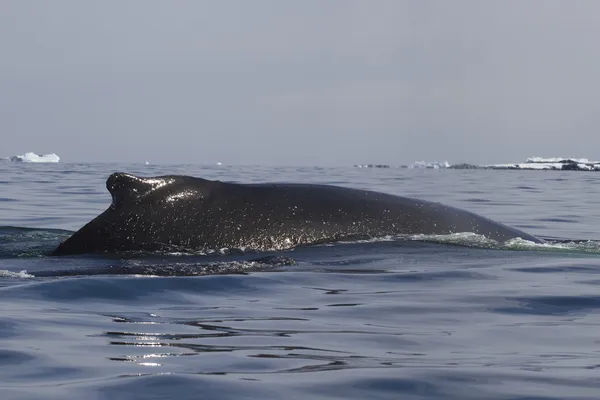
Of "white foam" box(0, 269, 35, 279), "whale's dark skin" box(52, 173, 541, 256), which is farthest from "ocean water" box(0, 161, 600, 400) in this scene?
"whale's dark skin" box(52, 173, 541, 256)

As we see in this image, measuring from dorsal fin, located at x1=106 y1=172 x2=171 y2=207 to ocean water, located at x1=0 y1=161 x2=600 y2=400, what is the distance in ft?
1.92

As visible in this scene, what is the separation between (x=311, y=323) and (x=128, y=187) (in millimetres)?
3446

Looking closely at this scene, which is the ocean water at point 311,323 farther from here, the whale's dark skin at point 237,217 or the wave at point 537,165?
the wave at point 537,165

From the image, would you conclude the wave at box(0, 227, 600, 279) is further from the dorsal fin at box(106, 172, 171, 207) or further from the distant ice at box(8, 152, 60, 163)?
the distant ice at box(8, 152, 60, 163)

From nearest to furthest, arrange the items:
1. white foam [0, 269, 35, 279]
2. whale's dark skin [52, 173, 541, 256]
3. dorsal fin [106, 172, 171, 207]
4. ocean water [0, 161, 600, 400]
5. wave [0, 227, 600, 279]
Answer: ocean water [0, 161, 600, 400], white foam [0, 269, 35, 279], wave [0, 227, 600, 279], dorsal fin [106, 172, 171, 207], whale's dark skin [52, 173, 541, 256]

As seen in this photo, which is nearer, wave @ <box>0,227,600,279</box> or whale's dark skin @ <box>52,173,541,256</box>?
wave @ <box>0,227,600,279</box>

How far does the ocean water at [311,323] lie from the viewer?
4691 mm

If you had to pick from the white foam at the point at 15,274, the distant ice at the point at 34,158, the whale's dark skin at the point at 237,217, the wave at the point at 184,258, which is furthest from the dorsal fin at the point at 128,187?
the distant ice at the point at 34,158

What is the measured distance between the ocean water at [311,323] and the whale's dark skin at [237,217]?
225 millimetres

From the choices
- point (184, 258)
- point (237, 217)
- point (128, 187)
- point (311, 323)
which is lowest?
point (311, 323)

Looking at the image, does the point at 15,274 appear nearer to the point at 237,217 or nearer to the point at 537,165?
the point at 237,217

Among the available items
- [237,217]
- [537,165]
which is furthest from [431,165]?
[237,217]

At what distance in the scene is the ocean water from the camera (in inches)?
185

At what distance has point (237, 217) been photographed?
966 centimetres
